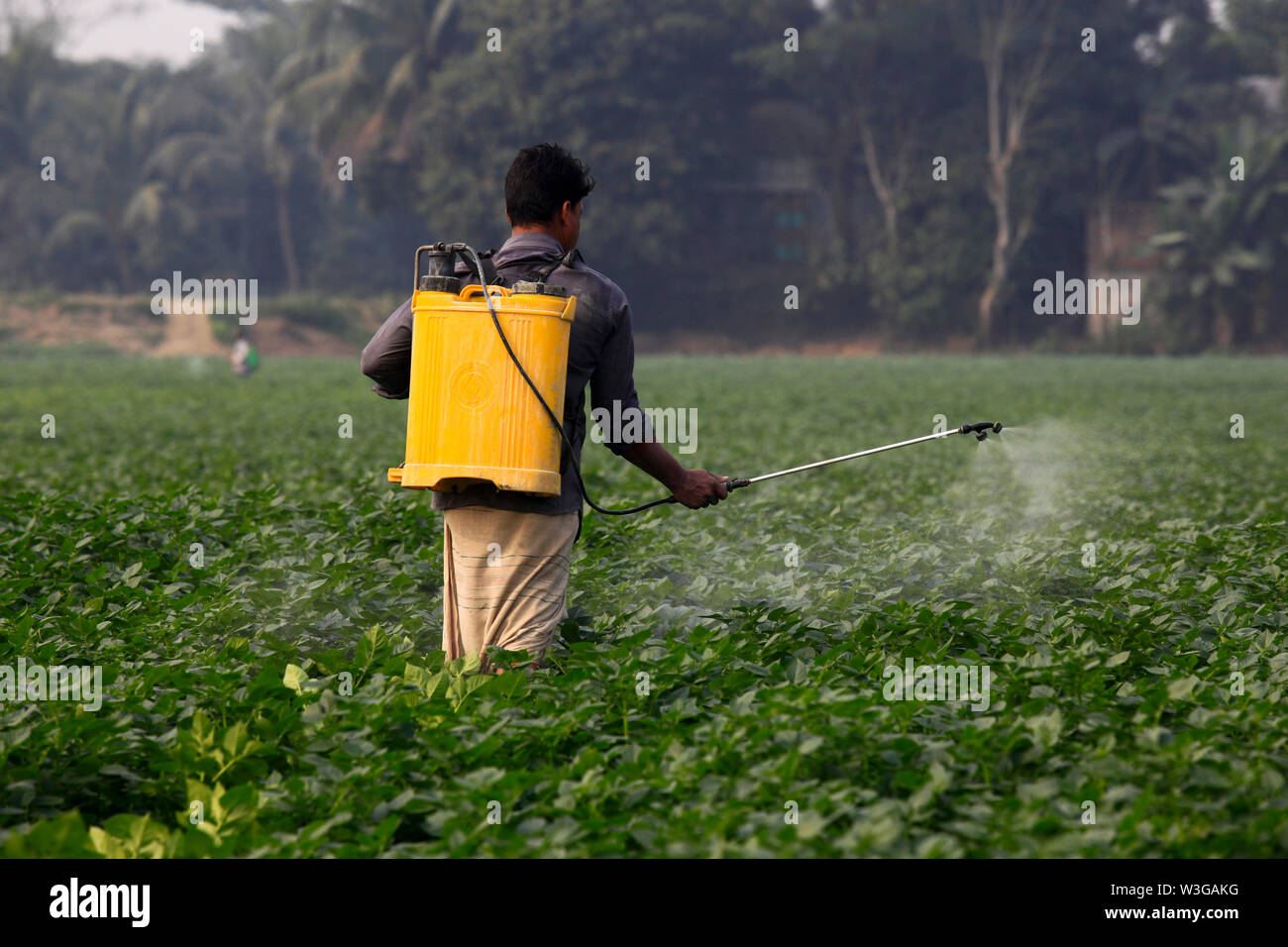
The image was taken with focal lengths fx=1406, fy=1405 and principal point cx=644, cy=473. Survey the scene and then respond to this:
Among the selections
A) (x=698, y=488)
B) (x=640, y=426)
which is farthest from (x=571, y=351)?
(x=698, y=488)

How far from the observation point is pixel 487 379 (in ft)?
14.9

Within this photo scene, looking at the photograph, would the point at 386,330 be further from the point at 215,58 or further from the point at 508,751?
the point at 215,58

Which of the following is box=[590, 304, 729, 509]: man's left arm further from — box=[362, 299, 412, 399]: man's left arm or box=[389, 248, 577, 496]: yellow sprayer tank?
box=[362, 299, 412, 399]: man's left arm

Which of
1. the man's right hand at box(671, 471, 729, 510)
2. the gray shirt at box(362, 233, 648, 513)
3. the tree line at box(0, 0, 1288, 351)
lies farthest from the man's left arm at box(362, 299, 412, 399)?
the tree line at box(0, 0, 1288, 351)

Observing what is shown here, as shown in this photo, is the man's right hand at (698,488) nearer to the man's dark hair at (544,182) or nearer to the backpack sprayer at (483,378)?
the backpack sprayer at (483,378)

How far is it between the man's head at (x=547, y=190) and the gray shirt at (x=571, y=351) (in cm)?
6

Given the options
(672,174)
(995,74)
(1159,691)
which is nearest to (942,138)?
(995,74)

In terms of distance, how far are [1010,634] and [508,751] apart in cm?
218

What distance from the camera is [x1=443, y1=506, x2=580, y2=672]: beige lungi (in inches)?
190

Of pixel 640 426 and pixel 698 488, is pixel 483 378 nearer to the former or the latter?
pixel 640 426

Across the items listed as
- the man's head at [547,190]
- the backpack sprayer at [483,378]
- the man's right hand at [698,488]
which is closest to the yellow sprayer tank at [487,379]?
the backpack sprayer at [483,378]

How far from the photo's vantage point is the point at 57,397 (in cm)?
2600

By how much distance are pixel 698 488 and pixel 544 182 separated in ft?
4.01

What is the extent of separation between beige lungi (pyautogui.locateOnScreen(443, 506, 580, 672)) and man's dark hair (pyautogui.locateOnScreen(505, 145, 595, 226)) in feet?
3.41
